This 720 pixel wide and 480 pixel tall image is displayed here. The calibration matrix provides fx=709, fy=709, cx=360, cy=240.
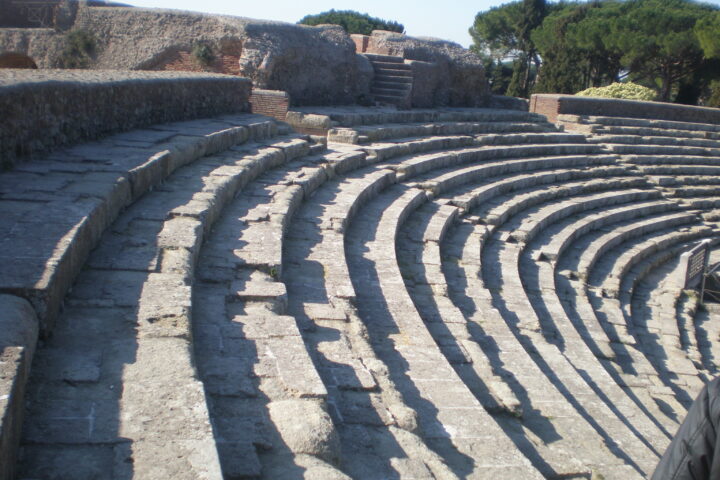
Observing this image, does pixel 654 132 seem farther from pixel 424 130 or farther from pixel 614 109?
pixel 424 130

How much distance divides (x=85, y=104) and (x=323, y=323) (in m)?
3.39

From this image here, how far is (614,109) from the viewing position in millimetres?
19062

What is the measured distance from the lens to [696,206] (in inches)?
603

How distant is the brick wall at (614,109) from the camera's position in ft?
60.4

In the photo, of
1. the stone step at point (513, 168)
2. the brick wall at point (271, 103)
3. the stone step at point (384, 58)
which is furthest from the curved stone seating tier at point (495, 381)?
the stone step at point (384, 58)

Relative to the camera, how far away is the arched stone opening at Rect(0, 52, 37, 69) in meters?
14.3

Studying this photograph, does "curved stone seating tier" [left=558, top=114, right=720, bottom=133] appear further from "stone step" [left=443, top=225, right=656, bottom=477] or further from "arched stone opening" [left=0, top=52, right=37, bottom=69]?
"arched stone opening" [left=0, top=52, right=37, bottom=69]

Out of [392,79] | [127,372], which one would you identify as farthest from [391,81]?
[127,372]

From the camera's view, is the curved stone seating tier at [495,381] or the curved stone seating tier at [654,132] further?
the curved stone seating tier at [654,132]

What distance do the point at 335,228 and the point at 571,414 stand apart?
10.1ft

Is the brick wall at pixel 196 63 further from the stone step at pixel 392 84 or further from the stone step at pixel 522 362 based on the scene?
the stone step at pixel 522 362

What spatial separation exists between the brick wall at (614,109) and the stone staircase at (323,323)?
24.6 feet

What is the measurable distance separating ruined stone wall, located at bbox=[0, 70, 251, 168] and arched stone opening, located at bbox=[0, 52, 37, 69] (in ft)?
21.2

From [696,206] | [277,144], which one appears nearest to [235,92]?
[277,144]
